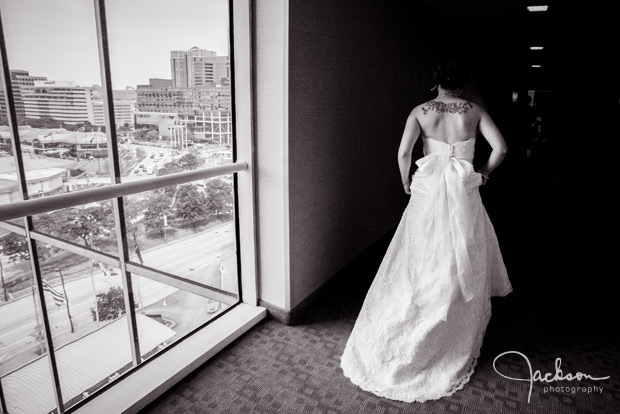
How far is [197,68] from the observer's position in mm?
2424

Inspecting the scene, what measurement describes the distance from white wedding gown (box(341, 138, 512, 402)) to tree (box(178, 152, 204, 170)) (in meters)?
1.30

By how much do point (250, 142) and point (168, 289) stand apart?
1.31 m

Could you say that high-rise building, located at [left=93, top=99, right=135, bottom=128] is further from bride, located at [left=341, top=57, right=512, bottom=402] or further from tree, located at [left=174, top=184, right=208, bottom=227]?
bride, located at [left=341, top=57, right=512, bottom=402]

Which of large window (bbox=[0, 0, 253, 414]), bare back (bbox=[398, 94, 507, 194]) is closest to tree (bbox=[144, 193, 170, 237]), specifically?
large window (bbox=[0, 0, 253, 414])


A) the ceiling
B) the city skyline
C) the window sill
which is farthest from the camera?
the ceiling

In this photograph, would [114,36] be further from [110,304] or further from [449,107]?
[449,107]

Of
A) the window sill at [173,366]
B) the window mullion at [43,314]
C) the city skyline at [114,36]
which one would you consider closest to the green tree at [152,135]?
the city skyline at [114,36]

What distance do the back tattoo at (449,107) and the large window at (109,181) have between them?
117cm

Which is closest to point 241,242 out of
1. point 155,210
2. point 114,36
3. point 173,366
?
point 155,210

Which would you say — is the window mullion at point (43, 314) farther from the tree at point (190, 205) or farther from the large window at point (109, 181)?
the tree at point (190, 205)

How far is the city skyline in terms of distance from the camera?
2.10 metres

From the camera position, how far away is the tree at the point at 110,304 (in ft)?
8.43

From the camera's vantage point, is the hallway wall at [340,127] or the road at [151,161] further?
the hallway wall at [340,127]

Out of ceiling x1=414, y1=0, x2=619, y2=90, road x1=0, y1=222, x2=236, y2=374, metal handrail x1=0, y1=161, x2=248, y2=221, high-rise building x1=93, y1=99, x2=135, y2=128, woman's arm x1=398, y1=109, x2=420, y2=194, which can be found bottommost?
road x1=0, y1=222, x2=236, y2=374
